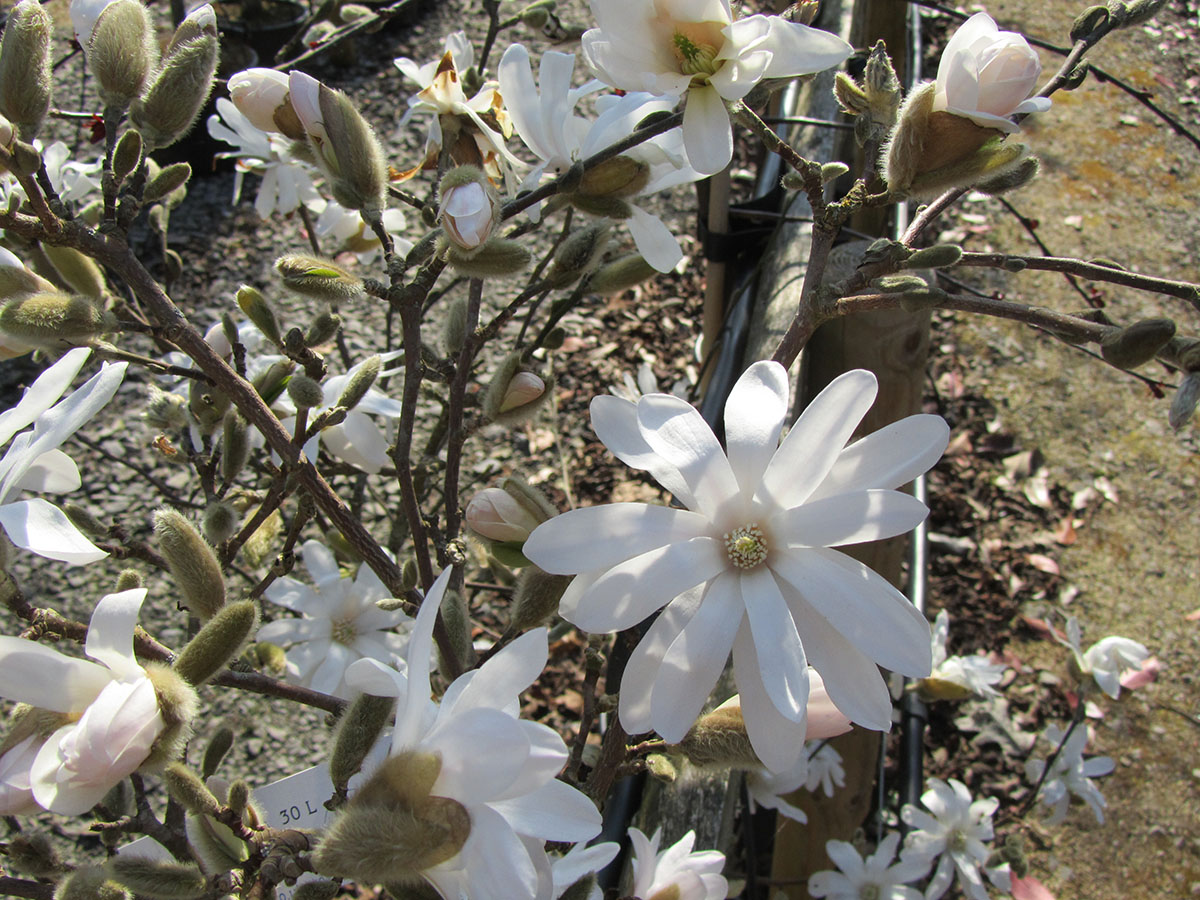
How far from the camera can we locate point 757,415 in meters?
0.57

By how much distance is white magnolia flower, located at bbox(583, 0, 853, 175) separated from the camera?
0.60 meters

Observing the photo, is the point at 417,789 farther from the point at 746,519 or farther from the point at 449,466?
the point at 449,466

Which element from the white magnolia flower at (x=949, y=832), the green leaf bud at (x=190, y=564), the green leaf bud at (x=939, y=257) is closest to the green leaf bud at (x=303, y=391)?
the green leaf bud at (x=190, y=564)

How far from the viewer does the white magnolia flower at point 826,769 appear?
1331 millimetres

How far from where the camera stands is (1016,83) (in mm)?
573

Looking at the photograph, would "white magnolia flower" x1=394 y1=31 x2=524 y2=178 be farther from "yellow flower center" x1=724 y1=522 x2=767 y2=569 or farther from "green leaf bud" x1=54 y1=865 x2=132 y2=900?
"green leaf bud" x1=54 y1=865 x2=132 y2=900

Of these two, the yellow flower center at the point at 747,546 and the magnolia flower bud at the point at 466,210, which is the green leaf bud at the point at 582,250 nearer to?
the magnolia flower bud at the point at 466,210

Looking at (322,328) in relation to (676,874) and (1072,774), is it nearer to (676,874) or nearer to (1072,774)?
(676,874)

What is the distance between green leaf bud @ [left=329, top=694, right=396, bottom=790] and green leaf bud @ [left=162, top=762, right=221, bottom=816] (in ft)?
0.24

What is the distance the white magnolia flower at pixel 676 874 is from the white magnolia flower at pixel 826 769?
0.65 meters

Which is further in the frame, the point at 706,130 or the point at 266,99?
the point at 266,99

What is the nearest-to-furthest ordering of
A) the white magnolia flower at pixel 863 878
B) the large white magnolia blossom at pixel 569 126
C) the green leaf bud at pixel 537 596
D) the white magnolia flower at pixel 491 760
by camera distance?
the white magnolia flower at pixel 491 760 < the green leaf bud at pixel 537 596 < the large white magnolia blossom at pixel 569 126 < the white magnolia flower at pixel 863 878

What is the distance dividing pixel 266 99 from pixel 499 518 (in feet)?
1.37

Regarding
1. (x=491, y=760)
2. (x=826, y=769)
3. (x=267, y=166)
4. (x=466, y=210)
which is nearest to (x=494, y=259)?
(x=466, y=210)
